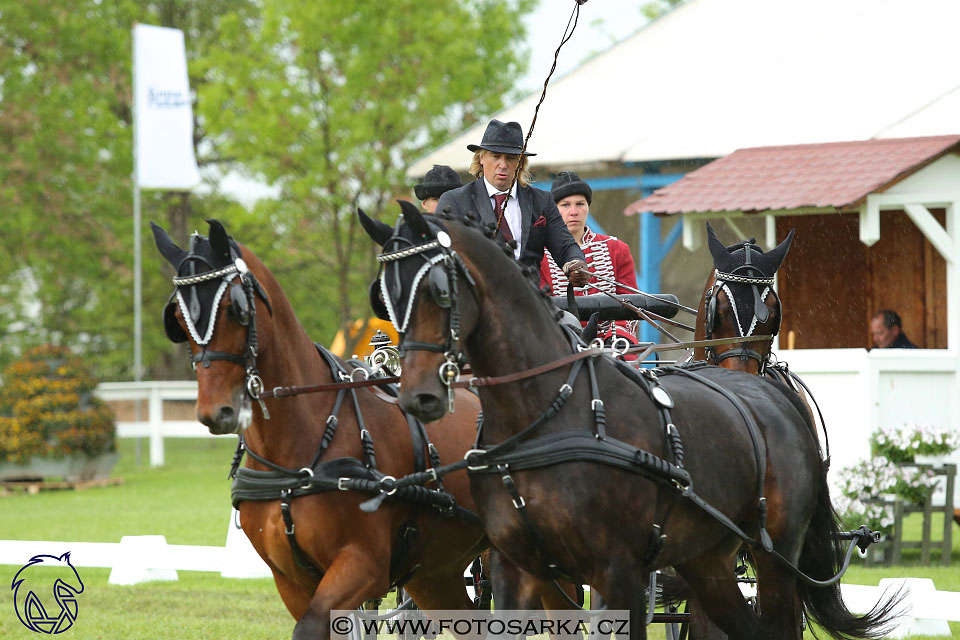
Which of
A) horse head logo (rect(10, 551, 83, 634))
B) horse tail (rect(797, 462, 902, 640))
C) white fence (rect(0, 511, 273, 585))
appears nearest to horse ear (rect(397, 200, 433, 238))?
horse tail (rect(797, 462, 902, 640))

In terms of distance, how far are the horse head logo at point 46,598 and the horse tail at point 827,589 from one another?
4498mm

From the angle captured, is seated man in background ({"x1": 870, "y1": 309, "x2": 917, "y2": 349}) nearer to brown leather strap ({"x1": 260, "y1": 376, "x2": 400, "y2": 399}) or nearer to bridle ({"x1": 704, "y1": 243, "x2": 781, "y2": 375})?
bridle ({"x1": 704, "y1": 243, "x2": 781, "y2": 375})

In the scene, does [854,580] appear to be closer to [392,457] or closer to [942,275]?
[392,457]

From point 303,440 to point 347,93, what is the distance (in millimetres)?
18828

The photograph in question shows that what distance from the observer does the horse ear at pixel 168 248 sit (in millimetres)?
5098

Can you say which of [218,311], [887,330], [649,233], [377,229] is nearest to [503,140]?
[377,229]

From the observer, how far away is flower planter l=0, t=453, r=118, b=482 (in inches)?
714

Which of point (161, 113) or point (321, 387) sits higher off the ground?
point (161, 113)

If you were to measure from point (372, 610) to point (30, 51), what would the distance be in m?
24.2

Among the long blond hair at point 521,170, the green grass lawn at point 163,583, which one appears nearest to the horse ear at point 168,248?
the long blond hair at point 521,170

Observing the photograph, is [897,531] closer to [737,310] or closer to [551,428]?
[737,310]

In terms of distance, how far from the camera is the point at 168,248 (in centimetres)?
520

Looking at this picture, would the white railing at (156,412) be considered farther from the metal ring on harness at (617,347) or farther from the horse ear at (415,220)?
the horse ear at (415,220)

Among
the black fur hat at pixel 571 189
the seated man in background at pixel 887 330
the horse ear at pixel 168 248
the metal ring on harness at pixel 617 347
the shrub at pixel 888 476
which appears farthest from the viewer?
the seated man in background at pixel 887 330
